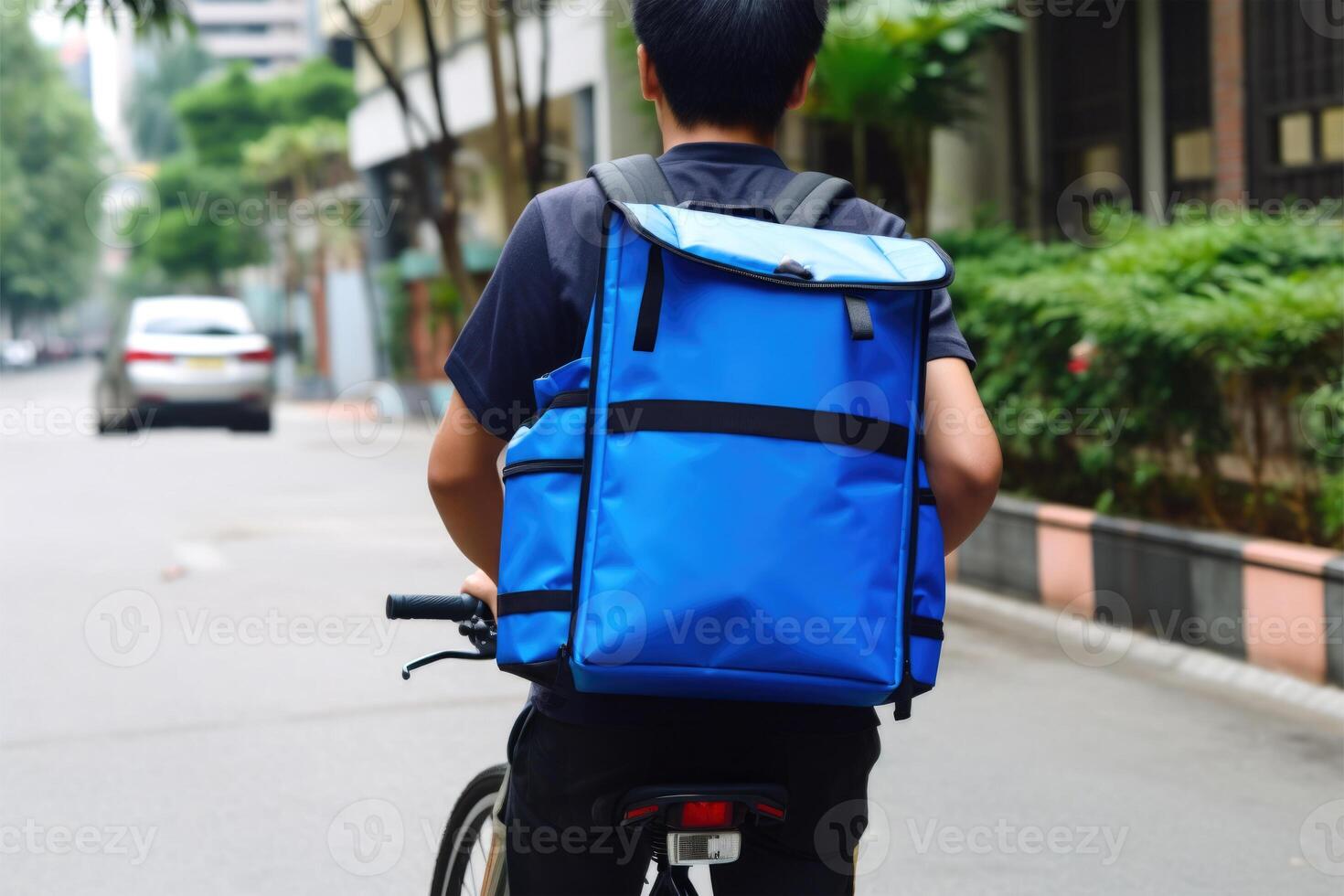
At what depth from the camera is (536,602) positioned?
1.89 meters

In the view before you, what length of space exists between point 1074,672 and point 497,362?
217 inches

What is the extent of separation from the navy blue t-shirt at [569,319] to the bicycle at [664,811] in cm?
9

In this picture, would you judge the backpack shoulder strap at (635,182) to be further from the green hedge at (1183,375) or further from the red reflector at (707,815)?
the green hedge at (1183,375)

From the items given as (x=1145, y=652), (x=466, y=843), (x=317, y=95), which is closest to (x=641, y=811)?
(x=466, y=843)

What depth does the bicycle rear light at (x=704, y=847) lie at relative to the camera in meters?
2.04

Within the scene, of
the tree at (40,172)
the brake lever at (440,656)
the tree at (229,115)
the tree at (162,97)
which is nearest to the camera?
the brake lever at (440,656)

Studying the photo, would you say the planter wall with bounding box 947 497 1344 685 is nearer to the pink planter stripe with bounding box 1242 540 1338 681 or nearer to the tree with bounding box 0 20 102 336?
the pink planter stripe with bounding box 1242 540 1338 681

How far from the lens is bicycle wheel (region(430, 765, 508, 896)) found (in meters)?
2.66

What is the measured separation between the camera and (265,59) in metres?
142

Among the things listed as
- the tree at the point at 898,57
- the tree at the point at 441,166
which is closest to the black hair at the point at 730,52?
the tree at the point at 898,57

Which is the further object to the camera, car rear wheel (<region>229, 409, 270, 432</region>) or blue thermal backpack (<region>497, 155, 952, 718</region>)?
Result: car rear wheel (<region>229, 409, 270, 432</region>)

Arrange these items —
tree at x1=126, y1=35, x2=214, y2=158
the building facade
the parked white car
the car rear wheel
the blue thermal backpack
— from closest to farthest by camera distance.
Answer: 1. the blue thermal backpack
2. the parked white car
3. the car rear wheel
4. tree at x1=126, y1=35, x2=214, y2=158
5. the building facade

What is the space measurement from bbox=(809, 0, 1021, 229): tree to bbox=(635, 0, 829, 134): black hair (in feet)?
33.5

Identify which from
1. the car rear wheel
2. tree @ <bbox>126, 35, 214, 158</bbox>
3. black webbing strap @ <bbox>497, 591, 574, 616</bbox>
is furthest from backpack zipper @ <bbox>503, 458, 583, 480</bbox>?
tree @ <bbox>126, 35, 214, 158</bbox>
